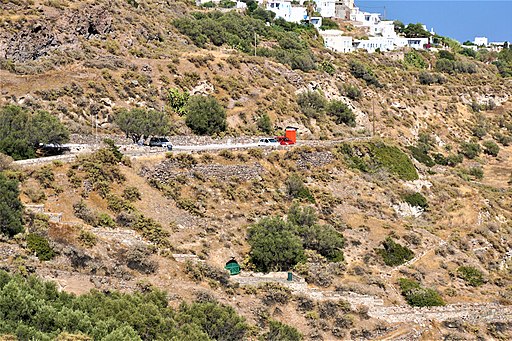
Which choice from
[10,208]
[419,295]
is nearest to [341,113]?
[419,295]

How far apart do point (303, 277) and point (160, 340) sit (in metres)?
12.6

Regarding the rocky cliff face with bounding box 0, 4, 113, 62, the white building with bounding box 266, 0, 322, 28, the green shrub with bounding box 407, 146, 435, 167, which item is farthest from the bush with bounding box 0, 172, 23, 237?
the white building with bounding box 266, 0, 322, 28

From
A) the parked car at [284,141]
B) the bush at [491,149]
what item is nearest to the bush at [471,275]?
the parked car at [284,141]

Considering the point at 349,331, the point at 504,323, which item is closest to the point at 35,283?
the point at 349,331

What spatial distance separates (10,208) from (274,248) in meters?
11.7

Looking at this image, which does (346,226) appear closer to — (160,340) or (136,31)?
(160,340)

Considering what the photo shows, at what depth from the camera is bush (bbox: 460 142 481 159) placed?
76.1m

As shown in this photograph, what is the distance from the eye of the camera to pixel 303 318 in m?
33.5

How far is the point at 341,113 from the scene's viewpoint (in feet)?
227

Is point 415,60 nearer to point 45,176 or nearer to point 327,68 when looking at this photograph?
point 327,68

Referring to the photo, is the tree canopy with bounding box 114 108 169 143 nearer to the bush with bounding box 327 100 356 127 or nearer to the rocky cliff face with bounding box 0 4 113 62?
the rocky cliff face with bounding box 0 4 113 62

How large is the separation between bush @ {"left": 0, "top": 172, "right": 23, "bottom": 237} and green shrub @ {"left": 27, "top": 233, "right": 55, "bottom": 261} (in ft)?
2.12

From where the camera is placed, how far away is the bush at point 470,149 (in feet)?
250

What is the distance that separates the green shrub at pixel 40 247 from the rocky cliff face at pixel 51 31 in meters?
26.7
